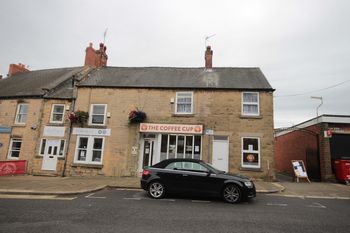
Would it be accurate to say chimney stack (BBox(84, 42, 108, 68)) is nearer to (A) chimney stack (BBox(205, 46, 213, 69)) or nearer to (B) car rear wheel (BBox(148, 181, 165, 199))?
(A) chimney stack (BBox(205, 46, 213, 69))

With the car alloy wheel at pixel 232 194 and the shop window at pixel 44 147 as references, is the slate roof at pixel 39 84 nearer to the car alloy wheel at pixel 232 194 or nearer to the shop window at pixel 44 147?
the shop window at pixel 44 147

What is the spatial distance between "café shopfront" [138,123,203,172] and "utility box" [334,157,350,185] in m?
8.41

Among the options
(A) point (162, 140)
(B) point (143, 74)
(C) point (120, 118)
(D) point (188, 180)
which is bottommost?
(D) point (188, 180)

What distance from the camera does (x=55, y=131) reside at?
1619cm

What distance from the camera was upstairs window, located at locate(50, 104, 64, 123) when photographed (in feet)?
54.4

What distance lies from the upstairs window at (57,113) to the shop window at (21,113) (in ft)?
7.57

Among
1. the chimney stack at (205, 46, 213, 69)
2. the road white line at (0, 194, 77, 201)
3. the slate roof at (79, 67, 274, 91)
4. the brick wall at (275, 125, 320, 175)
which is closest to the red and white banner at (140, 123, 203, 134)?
the slate roof at (79, 67, 274, 91)

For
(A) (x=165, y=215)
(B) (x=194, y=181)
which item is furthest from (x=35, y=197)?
(B) (x=194, y=181)

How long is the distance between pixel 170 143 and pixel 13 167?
414 inches

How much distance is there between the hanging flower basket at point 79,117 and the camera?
15.6 metres

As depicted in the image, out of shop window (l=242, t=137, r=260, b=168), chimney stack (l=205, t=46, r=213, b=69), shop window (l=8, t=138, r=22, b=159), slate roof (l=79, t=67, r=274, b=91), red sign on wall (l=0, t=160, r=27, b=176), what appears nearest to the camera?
shop window (l=242, t=137, r=260, b=168)

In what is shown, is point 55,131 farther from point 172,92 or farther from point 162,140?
point 172,92

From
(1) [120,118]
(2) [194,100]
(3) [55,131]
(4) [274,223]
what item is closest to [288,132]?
(2) [194,100]

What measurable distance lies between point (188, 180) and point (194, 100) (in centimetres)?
777
